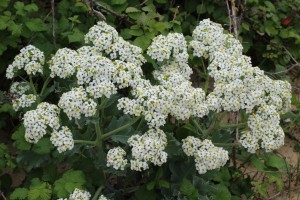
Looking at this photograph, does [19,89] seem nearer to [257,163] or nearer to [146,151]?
[146,151]

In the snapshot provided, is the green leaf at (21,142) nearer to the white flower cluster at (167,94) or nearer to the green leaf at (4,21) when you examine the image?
the white flower cluster at (167,94)

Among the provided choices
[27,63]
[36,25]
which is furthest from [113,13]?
[27,63]

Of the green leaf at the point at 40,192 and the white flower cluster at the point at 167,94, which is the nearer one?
the white flower cluster at the point at 167,94

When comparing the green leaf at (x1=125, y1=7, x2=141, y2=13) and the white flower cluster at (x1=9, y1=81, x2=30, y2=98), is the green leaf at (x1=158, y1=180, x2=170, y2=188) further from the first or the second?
the green leaf at (x1=125, y1=7, x2=141, y2=13)

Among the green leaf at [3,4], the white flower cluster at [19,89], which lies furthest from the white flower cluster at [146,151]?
the green leaf at [3,4]

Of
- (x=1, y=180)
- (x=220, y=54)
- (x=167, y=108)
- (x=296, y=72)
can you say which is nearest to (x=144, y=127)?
(x=167, y=108)

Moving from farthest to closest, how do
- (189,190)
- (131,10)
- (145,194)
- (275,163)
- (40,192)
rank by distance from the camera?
(131,10), (275,163), (145,194), (189,190), (40,192)

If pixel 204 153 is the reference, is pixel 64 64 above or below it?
above
